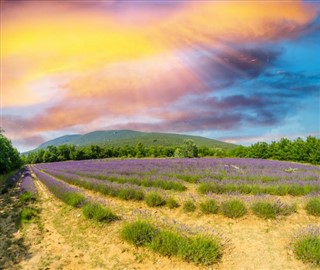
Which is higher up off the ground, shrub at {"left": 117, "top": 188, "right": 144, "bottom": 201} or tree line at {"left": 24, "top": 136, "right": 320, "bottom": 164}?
tree line at {"left": 24, "top": 136, "right": 320, "bottom": 164}

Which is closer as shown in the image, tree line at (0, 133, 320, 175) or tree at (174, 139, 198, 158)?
tree line at (0, 133, 320, 175)

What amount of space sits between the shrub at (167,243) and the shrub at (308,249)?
8.57ft

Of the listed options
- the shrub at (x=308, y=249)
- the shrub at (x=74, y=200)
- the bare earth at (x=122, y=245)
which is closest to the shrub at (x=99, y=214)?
the bare earth at (x=122, y=245)

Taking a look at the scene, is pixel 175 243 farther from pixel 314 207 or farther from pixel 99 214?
pixel 314 207

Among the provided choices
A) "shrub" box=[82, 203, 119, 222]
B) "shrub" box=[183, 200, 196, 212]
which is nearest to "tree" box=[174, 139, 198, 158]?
"shrub" box=[183, 200, 196, 212]

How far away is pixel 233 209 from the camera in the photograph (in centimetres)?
852

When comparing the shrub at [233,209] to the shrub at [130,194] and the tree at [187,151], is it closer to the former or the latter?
the shrub at [130,194]

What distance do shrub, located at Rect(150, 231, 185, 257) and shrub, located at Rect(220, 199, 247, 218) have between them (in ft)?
8.17

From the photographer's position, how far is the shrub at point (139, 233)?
23.1ft

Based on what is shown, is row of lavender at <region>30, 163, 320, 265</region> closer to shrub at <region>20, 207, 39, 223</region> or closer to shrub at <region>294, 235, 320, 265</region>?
shrub at <region>294, 235, 320, 265</region>

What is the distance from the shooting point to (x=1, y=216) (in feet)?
39.9

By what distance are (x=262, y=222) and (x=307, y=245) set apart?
213cm

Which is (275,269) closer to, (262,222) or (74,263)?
(262,222)

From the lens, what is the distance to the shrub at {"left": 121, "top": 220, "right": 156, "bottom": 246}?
7055 millimetres
